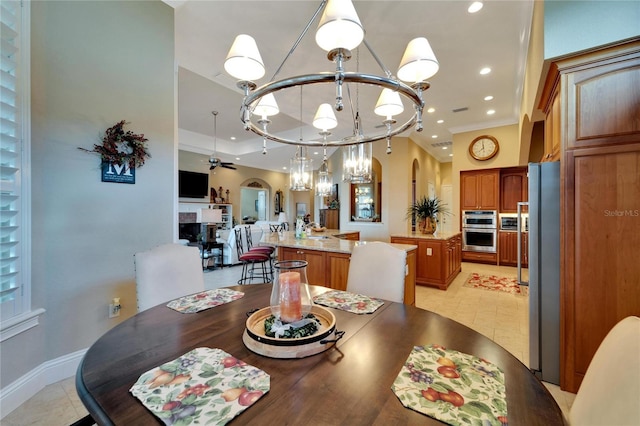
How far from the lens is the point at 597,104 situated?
191 centimetres

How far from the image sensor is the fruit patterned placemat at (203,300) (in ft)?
4.82

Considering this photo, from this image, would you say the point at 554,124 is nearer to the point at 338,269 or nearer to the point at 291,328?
the point at 338,269

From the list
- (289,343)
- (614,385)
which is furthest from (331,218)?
(614,385)

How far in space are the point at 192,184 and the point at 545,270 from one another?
27.8 ft

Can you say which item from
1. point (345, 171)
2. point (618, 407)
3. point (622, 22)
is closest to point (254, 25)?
point (345, 171)

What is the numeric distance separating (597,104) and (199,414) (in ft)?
9.61

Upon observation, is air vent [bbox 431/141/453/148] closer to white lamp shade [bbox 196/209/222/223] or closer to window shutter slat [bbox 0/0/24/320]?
white lamp shade [bbox 196/209/222/223]

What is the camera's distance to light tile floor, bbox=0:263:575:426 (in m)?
1.70

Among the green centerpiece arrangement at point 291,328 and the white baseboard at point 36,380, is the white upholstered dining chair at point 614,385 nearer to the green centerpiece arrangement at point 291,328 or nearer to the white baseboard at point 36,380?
the green centerpiece arrangement at point 291,328

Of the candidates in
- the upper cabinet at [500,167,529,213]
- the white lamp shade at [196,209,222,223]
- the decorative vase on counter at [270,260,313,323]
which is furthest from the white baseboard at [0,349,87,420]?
the upper cabinet at [500,167,529,213]

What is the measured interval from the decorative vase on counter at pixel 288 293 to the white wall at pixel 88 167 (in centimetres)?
196

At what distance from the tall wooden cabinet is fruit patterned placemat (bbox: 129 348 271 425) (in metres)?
2.38

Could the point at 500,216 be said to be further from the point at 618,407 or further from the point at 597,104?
the point at 618,407

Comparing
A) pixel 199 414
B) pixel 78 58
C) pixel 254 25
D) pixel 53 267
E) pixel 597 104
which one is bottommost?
pixel 199 414
